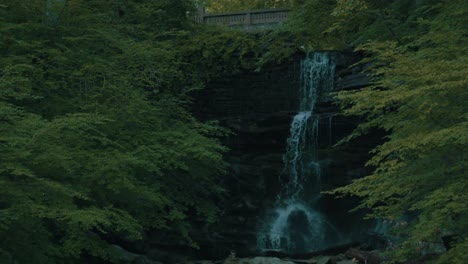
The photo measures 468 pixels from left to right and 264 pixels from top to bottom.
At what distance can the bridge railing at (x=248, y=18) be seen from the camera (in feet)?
78.7

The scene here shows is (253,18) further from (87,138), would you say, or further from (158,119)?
(87,138)

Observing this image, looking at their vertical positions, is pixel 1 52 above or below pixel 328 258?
above

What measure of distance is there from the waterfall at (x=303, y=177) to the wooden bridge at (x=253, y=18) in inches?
149

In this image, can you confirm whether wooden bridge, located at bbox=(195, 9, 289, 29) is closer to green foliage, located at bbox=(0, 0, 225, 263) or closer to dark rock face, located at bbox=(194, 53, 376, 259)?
dark rock face, located at bbox=(194, 53, 376, 259)

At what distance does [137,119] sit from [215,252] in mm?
6937

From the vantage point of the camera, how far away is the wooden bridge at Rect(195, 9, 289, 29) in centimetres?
2395

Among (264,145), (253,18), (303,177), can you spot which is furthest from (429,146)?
(253,18)

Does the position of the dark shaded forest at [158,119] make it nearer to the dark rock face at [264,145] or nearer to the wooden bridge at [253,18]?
the dark rock face at [264,145]

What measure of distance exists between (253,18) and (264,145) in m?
5.93

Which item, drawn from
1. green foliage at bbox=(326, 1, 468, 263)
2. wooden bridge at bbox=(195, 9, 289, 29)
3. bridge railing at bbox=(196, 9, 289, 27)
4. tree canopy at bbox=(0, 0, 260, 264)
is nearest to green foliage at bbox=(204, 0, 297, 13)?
bridge railing at bbox=(196, 9, 289, 27)

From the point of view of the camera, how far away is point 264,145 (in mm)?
20797

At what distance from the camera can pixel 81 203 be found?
1230 centimetres

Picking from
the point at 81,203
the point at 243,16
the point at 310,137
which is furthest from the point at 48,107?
the point at 243,16

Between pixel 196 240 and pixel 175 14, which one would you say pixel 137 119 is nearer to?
pixel 196 240
